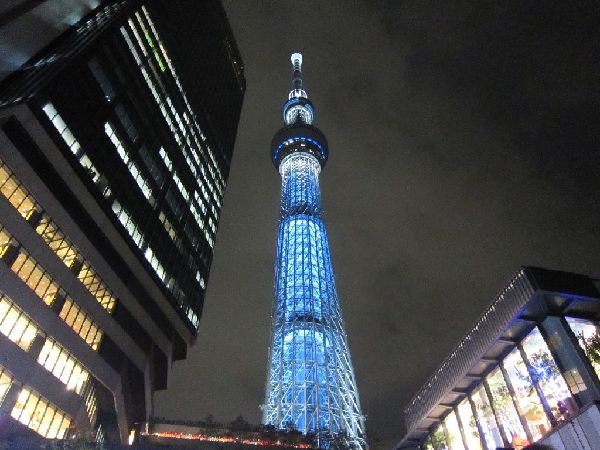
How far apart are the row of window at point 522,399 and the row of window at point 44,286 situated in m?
29.5

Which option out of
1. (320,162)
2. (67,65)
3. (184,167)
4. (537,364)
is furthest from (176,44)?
(537,364)

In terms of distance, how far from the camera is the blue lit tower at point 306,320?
239 ft

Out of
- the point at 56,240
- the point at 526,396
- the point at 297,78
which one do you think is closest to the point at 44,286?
the point at 56,240

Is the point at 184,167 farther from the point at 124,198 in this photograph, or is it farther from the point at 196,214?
the point at 124,198

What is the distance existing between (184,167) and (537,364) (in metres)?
48.3

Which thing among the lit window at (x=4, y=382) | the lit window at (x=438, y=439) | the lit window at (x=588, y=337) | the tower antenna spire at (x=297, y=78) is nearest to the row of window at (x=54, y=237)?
the lit window at (x=4, y=382)

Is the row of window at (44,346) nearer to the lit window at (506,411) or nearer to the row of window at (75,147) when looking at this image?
the row of window at (75,147)

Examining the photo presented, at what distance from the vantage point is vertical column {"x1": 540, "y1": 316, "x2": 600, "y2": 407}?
21188 mm

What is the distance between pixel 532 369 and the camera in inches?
945

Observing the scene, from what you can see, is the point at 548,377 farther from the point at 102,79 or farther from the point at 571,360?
the point at 102,79

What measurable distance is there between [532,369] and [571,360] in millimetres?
2164

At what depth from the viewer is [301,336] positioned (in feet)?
271

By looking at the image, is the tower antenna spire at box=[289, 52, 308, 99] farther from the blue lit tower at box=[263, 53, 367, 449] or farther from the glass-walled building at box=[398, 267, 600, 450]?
the glass-walled building at box=[398, 267, 600, 450]

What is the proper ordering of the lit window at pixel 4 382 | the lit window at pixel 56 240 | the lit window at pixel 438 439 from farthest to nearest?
the lit window at pixel 56 240, the lit window at pixel 4 382, the lit window at pixel 438 439
